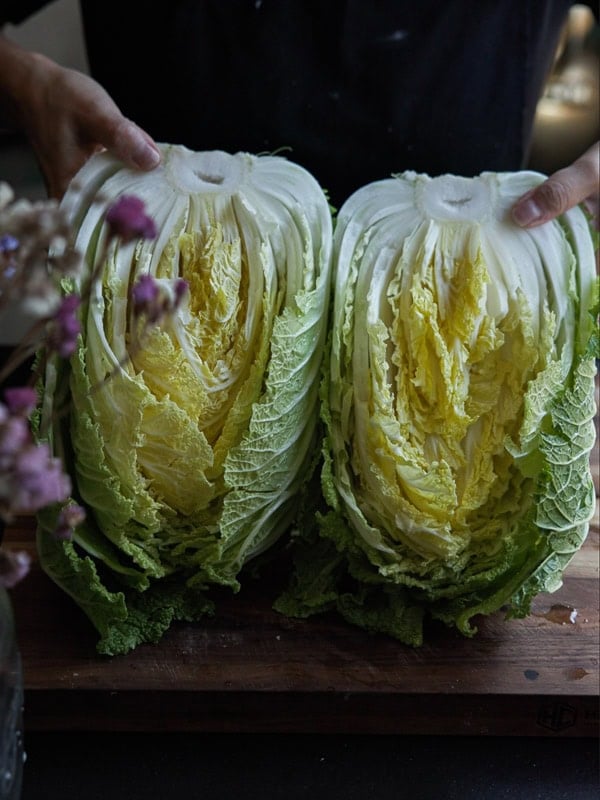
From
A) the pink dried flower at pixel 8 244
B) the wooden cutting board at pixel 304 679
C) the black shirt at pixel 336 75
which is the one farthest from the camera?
the black shirt at pixel 336 75

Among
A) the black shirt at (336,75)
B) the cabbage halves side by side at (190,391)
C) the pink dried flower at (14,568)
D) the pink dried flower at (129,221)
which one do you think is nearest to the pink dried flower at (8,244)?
the pink dried flower at (129,221)

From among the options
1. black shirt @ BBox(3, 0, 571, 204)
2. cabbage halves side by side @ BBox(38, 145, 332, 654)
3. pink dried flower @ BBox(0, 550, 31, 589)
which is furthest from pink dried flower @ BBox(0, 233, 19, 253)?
black shirt @ BBox(3, 0, 571, 204)

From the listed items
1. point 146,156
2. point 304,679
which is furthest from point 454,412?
point 146,156

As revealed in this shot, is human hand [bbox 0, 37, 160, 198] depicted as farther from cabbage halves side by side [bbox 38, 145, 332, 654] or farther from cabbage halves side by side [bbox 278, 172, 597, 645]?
cabbage halves side by side [bbox 278, 172, 597, 645]

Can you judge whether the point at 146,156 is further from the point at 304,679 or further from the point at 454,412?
the point at 304,679

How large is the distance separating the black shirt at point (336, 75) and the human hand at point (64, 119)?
0.25 m

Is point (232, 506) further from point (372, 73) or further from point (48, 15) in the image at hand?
point (48, 15)

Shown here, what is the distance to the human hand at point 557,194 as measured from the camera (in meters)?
1.31

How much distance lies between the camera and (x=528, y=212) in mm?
1313

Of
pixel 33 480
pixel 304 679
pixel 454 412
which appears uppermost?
pixel 33 480

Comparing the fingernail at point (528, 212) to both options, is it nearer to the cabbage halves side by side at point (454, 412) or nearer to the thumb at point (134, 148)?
the cabbage halves side by side at point (454, 412)

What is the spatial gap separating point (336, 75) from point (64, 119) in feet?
1.70

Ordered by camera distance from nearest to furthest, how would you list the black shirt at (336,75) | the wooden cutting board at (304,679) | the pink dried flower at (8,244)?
the pink dried flower at (8,244) → the wooden cutting board at (304,679) → the black shirt at (336,75)

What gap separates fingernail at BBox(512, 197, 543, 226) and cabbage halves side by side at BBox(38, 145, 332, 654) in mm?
266
